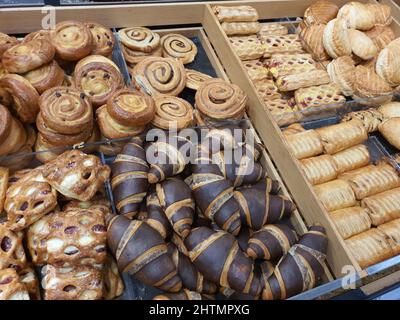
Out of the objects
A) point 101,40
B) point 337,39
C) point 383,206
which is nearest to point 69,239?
point 101,40

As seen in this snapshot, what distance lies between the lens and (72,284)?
1.53 metres

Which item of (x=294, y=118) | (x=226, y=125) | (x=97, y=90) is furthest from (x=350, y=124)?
(x=97, y=90)

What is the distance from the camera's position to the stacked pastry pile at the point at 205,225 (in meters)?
1.60

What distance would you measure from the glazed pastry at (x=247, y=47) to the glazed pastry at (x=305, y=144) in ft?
2.75

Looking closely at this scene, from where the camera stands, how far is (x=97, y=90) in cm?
217

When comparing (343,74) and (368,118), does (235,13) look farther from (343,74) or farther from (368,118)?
(368,118)

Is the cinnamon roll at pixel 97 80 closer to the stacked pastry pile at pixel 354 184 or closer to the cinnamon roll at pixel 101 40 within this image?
the cinnamon roll at pixel 101 40

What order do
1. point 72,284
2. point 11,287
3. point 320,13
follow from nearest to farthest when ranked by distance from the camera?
point 11,287 → point 72,284 → point 320,13

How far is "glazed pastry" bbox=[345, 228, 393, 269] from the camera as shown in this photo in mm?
1997

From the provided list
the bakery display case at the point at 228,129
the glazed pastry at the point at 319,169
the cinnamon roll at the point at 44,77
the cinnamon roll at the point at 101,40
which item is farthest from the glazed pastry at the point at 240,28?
the cinnamon roll at the point at 44,77

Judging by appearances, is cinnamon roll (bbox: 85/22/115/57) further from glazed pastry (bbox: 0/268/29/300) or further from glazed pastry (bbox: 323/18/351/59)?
glazed pastry (bbox: 323/18/351/59)

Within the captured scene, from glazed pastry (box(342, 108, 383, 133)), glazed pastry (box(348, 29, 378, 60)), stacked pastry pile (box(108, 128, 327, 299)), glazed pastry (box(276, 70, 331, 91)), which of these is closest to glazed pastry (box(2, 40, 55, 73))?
stacked pastry pile (box(108, 128, 327, 299))

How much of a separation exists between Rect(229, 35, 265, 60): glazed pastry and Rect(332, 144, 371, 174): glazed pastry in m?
1.04

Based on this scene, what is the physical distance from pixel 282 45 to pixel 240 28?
1.22 ft
